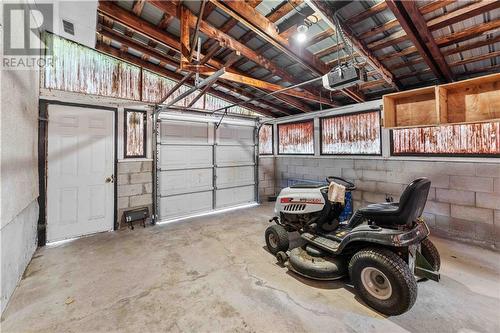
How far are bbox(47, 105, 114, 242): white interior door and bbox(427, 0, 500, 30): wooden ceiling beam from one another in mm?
4740

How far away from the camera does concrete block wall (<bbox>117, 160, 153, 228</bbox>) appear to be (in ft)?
13.0

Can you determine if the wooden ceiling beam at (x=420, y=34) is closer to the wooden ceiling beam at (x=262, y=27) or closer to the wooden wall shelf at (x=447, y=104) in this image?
the wooden wall shelf at (x=447, y=104)

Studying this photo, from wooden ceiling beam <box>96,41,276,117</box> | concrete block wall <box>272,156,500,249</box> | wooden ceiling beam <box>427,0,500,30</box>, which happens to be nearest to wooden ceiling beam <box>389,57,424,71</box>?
wooden ceiling beam <box>427,0,500,30</box>

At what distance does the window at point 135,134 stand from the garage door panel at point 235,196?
198 centimetres

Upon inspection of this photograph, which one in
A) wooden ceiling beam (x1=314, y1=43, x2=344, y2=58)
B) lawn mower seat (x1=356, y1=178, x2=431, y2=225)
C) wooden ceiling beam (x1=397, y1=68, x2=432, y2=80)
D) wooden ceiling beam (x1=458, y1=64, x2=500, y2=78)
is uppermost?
wooden ceiling beam (x1=314, y1=43, x2=344, y2=58)

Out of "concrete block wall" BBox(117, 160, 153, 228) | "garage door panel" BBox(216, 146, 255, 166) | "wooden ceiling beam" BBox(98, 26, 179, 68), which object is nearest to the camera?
"wooden ceiling beam" BBox(98, 26, 179, 68)

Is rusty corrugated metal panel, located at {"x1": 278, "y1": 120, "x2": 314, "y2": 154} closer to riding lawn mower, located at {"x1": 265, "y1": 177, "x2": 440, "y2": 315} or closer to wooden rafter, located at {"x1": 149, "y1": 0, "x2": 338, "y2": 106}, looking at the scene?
wooden rafter, located at {"x1": 149, "y1": 0, "x2": 338, "y2": 106}

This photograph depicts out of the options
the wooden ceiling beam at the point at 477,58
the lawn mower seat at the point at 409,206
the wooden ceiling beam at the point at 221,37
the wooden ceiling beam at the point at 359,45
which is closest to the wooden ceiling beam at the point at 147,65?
the wooden ceiling beam at the point at 221,37

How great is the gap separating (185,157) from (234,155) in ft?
4.31

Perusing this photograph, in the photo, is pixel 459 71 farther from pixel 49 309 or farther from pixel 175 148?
pixel 49 309

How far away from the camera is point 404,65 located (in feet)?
10.1

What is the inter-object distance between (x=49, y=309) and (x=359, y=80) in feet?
11.8

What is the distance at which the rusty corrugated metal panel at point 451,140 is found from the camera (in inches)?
119

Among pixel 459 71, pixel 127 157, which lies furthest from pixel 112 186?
pixel 459 71
